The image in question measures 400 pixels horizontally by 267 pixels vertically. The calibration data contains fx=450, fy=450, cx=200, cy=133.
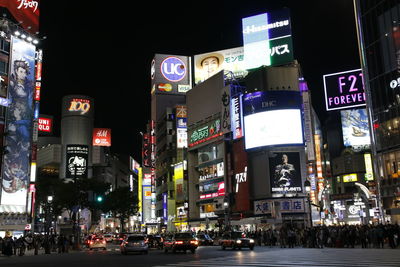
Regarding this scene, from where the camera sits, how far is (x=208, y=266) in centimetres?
1747

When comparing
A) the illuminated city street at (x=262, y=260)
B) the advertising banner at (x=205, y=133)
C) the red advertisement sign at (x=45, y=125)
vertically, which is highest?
the red advertisement sign at (x=45, y=125)

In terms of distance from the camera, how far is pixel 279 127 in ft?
190

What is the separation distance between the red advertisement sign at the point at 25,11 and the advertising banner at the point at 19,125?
3133 millimetres

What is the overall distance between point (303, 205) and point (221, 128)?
18.3 metres

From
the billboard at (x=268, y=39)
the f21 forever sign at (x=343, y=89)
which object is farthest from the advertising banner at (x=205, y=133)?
the f21 forever sign at (x=343, y=89)

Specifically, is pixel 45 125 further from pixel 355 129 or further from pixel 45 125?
pixel 355 129

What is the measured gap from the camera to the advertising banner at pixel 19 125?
57562mm

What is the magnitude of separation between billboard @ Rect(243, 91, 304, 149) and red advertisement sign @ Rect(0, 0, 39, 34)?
3249 cm

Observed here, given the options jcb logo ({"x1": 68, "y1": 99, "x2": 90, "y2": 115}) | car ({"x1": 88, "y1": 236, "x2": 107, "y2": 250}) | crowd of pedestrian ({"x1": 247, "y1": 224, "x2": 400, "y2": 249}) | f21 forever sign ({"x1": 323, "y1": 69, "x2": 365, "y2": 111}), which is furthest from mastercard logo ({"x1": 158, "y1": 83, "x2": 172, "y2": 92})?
crowd of pedestrian ({"x1": 247, "y1": 224, "x2": 400, "y2": 249})

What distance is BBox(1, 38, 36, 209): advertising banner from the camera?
57562 mm

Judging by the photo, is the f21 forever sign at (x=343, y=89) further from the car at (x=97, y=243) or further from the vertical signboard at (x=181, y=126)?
the vertical signboard at (x=181, y=126)

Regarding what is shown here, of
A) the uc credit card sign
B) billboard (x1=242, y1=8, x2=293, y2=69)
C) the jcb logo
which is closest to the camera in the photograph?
billboard (x1=242, y1=8, x2=293, y2=69)

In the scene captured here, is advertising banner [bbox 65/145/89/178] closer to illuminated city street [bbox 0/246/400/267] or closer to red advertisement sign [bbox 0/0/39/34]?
red advertisement sign [bbox 0/0/39/34]

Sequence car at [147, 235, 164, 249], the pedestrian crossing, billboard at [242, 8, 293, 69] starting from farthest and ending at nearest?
billboard at [242, 8, 293, 69] < car at [147, 235, 164, 249] < the pedestrian crossing
